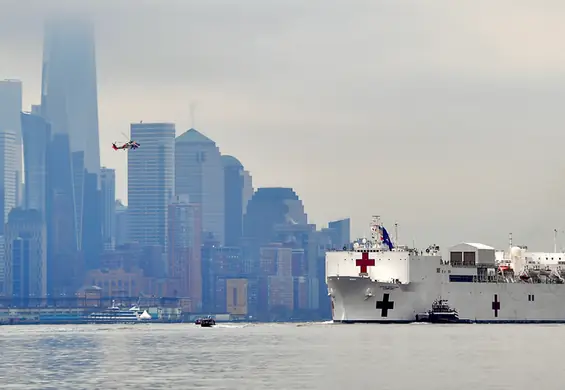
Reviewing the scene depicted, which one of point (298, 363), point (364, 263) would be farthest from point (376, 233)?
point (298, 363)

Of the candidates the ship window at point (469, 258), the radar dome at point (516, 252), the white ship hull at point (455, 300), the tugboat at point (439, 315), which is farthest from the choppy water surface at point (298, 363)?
the radar dome at point (516, 252)

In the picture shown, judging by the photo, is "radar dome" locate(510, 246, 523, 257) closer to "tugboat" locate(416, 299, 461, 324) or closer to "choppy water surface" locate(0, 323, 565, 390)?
"tugboat" locate(416, 299, 461, 324)

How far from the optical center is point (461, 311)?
161 m

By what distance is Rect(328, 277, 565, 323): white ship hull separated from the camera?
156 meters

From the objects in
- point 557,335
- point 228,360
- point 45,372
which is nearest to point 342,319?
point 557,335

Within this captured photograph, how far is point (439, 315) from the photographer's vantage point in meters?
158

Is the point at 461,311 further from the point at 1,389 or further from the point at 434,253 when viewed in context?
the point at 1,389

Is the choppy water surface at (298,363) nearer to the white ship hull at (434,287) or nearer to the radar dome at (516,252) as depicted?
the white ship hull at (434,287)

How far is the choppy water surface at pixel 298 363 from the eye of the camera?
72000 mm

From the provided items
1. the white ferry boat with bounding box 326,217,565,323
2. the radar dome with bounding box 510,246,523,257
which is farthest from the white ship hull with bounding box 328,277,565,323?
the radar dome with bounding box 510,246,523,257

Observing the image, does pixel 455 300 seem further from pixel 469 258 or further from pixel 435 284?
pixel 469 258

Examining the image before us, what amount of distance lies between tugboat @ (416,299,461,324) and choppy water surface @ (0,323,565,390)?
2914cm

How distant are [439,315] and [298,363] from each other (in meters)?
73.5

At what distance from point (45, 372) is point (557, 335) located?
59348 mm
